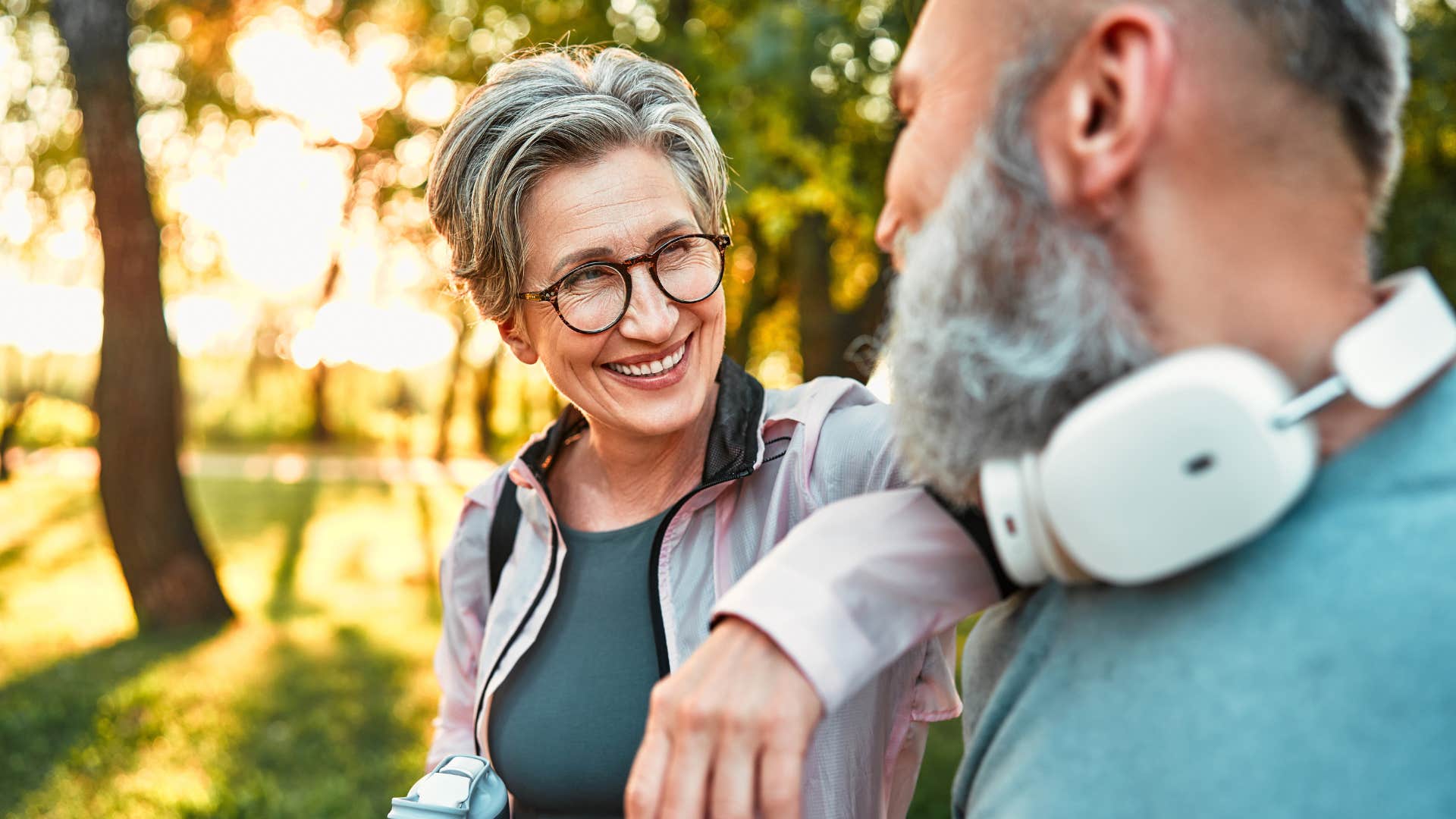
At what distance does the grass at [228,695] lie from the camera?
5141mm

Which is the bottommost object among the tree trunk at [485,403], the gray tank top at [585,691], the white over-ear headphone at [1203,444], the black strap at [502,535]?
the tree trunk at [485,403]

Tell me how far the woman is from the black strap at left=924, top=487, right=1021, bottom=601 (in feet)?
1.98

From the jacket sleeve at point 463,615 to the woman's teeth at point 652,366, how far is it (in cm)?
51

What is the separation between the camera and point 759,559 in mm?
1849

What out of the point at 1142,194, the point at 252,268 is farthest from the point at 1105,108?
the point at 252,268

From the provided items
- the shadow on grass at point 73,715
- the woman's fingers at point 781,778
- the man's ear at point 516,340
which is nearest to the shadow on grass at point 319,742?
the shadow on grass at point 73,715

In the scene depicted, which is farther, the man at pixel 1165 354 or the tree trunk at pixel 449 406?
the tree trunk at pixel 449 406

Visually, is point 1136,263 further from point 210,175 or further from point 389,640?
point 210,175

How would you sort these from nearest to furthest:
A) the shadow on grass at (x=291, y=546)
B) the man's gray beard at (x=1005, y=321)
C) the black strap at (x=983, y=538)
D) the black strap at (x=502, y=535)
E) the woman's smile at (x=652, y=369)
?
the man's gray beard at (x=1005, y=321) → the black strap at (x=983, y=538) → the woman's smile at (x=652, y=369) → the black strap at (x=502, y=535) → the shadow on grass at (x=291, y=546)

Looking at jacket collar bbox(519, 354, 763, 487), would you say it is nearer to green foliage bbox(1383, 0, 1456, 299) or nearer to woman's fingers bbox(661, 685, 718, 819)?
woman's fingers bbox(661, 685, 718, 819)

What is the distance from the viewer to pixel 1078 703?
0.93 meters

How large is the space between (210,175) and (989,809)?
16.2 meters

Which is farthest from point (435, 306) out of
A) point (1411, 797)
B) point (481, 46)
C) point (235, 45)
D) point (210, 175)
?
point (1411, 797)

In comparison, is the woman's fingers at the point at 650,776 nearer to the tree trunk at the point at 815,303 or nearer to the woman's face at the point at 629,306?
the woman's face at the point at 629,306
